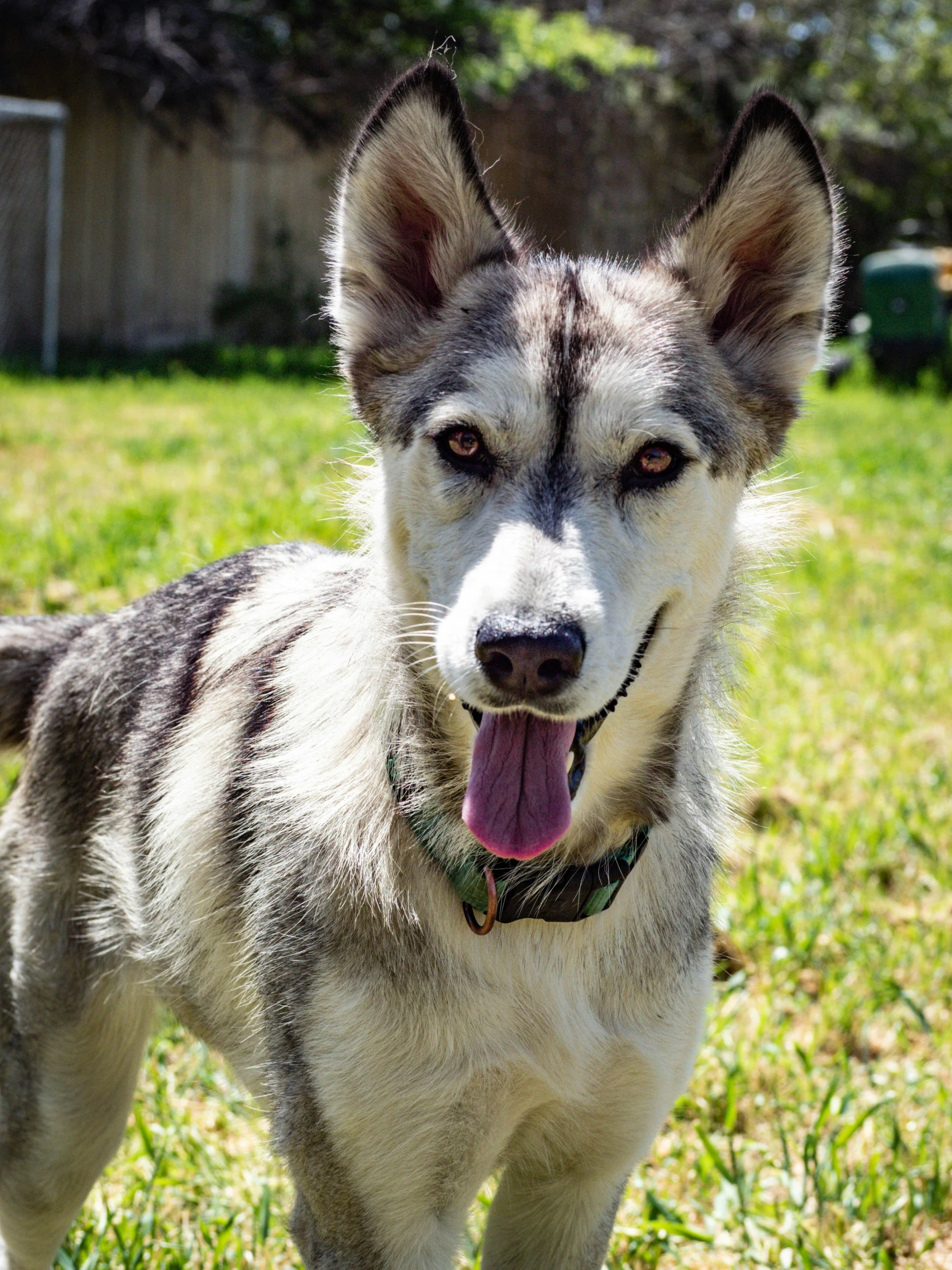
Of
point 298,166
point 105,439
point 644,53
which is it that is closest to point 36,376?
point 105,439

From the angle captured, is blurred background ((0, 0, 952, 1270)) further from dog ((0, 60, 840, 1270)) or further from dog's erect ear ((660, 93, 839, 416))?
dog ((0, 60, 840, 1270))

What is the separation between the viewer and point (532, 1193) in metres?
2.43

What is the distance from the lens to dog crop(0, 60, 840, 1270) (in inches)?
83.7

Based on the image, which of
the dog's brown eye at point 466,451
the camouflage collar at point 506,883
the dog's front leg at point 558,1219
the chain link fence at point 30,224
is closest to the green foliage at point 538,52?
the chain link fence at point 30,224

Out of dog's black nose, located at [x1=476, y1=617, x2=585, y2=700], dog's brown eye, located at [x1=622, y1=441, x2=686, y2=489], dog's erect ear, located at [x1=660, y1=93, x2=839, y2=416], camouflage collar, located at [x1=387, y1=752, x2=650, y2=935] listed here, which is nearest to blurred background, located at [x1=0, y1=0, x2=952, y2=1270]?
dog's erect ear, located at [x1=660, y1=93, x2=839, y2=416]

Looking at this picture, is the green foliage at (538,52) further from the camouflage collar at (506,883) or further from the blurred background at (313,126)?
the camouflage collar at (506,883)

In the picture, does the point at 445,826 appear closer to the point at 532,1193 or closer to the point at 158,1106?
the point at 532,1193

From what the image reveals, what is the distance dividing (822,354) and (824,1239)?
1.95 meters

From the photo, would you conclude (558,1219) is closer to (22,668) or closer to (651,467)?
(651,467)

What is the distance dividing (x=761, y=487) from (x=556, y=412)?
2.40 ft

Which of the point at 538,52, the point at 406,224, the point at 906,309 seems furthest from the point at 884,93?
the point at 406,224

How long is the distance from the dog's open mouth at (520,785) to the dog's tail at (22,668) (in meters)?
1.37

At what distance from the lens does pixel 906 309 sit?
14.0m

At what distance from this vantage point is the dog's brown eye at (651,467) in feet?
7.48
